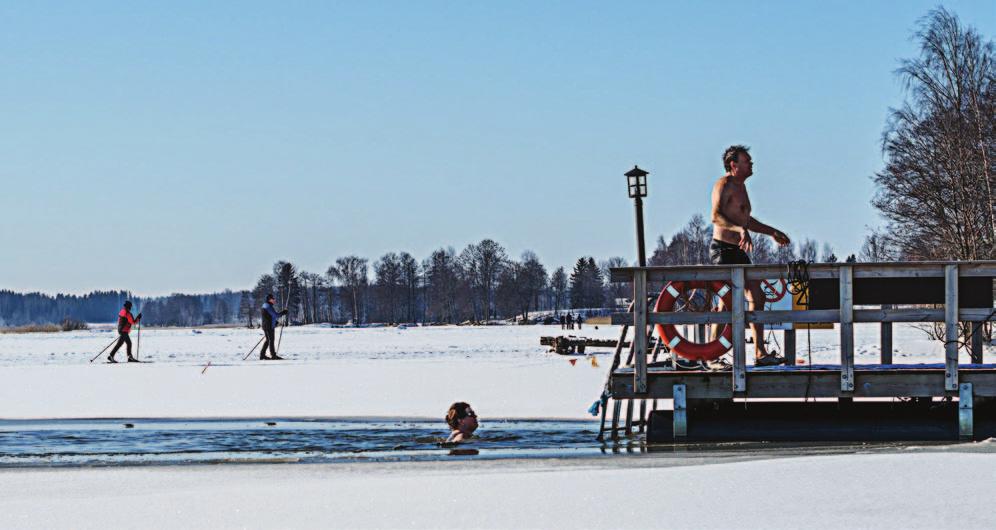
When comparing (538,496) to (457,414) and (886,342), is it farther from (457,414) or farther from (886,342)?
Result: (886,342)

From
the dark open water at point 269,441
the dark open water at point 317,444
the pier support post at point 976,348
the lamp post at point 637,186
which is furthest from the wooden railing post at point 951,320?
the lamp post at point 637,186

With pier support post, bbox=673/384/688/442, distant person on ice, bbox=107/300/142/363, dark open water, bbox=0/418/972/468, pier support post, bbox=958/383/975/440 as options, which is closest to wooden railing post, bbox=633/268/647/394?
pier support post, bbox=673/384/688/442

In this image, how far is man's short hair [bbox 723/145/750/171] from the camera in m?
10.6

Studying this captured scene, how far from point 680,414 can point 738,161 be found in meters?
2.15

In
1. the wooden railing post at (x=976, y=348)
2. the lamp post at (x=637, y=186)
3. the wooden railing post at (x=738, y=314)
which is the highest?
the lamp post at (x=637, y=186)

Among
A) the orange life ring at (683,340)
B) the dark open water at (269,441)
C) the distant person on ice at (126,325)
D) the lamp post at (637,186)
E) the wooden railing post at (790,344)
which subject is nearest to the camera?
the dark open water at (269,441)

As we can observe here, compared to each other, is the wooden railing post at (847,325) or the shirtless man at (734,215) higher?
the shirtless man at (734,215)

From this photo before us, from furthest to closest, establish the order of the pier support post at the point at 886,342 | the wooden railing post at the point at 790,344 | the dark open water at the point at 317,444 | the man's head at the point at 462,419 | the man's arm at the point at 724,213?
the wooden railing post at the point at 790,344 < the pier support post at the point at 886,342 < the man's head at the point at 462,419 < the man's arm at the point at 724,213 < the dark open water at the point at 317,444

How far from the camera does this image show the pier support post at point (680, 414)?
1019 centimetres

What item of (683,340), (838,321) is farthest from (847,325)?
(683,340)

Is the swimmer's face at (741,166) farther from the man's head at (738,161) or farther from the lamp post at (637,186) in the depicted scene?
the lamp post at (637,186)

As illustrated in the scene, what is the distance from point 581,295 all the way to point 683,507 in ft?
492

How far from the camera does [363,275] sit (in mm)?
154875

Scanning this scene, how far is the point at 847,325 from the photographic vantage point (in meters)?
9.95
